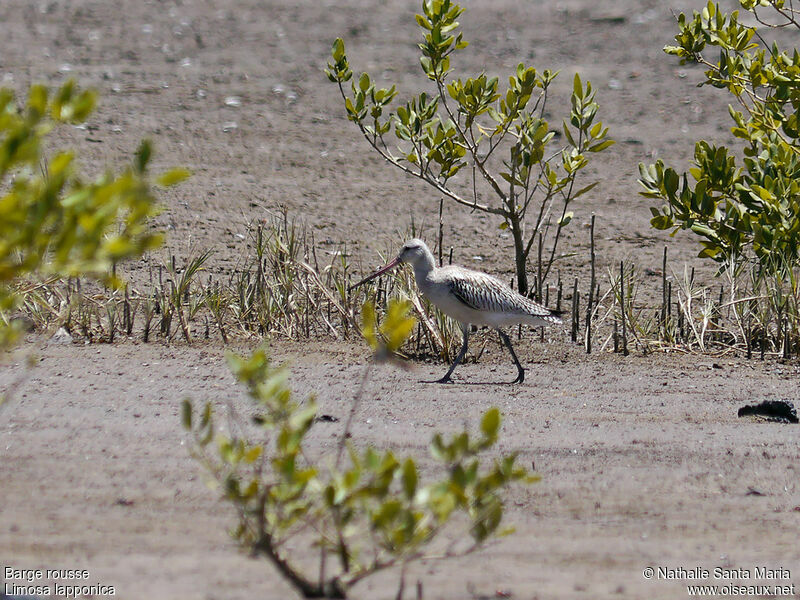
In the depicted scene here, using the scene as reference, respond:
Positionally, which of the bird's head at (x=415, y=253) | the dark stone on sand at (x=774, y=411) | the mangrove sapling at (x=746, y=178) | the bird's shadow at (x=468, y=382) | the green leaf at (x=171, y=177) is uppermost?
the mangrove sapling at (x=746, y=178)

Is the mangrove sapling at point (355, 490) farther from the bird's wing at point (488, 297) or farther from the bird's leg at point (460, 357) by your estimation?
the bird's wing at point (488, 297)

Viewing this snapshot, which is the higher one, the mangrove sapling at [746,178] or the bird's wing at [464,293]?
the mangrove sapling at [746,178]

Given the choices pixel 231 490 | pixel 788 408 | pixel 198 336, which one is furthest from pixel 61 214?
pixel 198 336

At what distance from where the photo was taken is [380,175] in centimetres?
1281

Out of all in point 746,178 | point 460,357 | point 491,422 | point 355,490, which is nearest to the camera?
point 491,422

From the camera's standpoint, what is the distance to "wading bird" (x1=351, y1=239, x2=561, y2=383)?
7.90 meters

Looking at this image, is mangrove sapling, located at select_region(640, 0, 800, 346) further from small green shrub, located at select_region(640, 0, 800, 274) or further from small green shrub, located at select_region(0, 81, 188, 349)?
small green shrub, located at select_region(0, 81, 188, 349)

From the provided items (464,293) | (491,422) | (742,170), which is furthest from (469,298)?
(491,422)

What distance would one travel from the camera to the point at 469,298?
787 cm

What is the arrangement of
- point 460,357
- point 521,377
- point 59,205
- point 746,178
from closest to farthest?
1. point 59,205
2. point 521,377
3. point 460,357
4. point 746,178

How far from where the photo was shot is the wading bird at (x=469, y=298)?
25.9 ft

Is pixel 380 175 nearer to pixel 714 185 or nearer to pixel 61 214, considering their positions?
pixel 714 185

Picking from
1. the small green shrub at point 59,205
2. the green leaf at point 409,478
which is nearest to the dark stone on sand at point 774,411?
the green leaf at point 409,478

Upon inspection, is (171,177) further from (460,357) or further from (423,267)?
(423,267)
